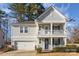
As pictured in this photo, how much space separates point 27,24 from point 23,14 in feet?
0.66

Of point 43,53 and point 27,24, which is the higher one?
point 27,24

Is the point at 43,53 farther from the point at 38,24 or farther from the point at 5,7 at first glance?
the point at 5,7

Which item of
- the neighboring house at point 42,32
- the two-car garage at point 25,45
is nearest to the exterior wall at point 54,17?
the neighboring house at point 42,32

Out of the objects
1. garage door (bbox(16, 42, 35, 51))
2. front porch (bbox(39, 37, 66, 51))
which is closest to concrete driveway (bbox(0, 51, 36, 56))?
garage door (bbox(16, 42, 35, 51))

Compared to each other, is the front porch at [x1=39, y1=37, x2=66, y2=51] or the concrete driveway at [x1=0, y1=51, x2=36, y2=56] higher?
the front porch at [x1=39, y1=37, x2=66, y2=51]

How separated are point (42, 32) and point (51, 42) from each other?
25 centimetres

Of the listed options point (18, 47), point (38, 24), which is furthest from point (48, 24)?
point (18, 47)

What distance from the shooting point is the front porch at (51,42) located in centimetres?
848

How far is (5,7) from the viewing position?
27.6 feet

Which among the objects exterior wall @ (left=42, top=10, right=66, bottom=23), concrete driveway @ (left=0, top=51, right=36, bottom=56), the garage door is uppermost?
exterior wall @ (left=42, top=10, right=66, bottom=23)

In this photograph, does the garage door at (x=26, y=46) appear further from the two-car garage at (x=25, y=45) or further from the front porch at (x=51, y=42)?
the front porch at (x=51, y=42)

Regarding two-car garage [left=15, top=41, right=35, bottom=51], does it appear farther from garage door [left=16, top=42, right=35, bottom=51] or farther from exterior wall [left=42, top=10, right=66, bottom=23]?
exterior wall [left=42, top=10, right=66, bottom=23]

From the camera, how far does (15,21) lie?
333 inches

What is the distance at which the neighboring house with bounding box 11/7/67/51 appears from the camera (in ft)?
27.7
